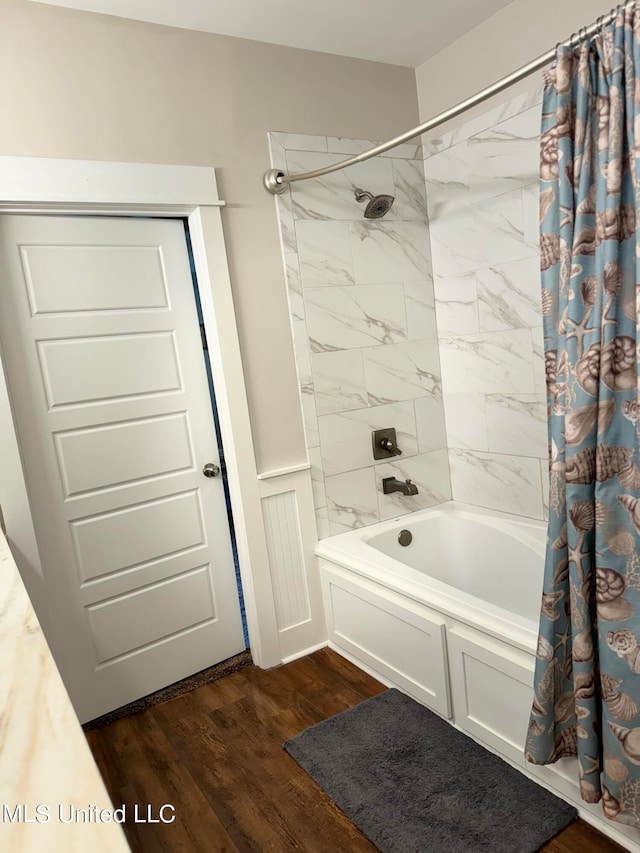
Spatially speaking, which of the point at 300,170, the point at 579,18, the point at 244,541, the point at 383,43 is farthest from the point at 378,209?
the point at 244,541

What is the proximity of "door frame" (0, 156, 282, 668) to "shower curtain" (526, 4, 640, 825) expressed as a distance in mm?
1308

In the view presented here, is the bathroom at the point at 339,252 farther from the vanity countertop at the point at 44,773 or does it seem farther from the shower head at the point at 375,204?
the vanity countertop at the point at 44,773

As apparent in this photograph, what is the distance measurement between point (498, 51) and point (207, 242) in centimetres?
148

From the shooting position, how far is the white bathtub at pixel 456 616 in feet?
6.03

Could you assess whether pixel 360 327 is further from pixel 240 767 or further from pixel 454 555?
pixel 240 767

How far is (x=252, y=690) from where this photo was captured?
2.51m

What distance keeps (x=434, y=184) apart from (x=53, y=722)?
2.83 meters

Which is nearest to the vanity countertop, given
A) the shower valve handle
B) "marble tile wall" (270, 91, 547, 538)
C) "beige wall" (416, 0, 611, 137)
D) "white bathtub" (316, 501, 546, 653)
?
"white bathtub" (316, 501, 546, 653)

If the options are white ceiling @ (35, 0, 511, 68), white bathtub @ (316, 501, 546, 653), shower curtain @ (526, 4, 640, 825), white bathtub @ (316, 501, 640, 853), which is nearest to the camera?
shower curtain @ (526, 4, 640, 825)

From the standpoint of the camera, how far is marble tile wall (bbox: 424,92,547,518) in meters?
2.54

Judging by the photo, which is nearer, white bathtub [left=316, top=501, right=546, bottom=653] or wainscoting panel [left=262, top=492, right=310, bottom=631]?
white bathtub [left=316, top=501, right=546, bottom=653]

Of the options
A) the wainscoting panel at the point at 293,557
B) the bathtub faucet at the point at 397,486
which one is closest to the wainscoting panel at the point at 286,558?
the wainscoting panel at the point at 293,557

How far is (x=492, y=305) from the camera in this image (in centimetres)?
274

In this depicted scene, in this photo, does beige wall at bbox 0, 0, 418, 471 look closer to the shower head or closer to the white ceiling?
the white ceiling
